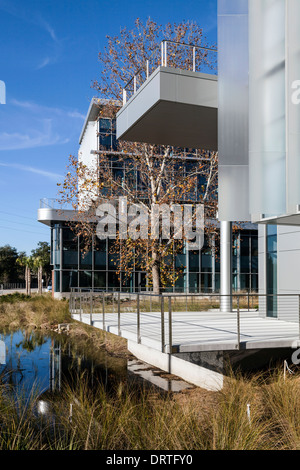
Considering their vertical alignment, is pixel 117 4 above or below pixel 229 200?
above

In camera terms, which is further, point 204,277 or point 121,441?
point 204,277

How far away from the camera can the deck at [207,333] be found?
8.86 metres

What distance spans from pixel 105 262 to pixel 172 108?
23730mm

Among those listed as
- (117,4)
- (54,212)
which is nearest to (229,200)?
(117,4)

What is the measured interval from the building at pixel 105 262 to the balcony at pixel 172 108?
1842 cm

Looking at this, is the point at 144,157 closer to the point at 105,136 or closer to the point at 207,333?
the point at 207,333

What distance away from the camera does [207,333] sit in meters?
10.2

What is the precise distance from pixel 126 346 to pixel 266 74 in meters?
10.1

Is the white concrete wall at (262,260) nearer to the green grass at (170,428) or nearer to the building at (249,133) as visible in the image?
the building at (249,133)

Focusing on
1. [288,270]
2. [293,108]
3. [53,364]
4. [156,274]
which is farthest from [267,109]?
[156,274]

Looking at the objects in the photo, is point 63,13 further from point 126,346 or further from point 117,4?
point 126,346

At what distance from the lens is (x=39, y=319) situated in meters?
21.5

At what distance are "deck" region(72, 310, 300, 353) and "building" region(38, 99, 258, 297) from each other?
19318mm

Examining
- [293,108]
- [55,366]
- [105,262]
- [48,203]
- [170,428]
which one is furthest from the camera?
[105,262]
